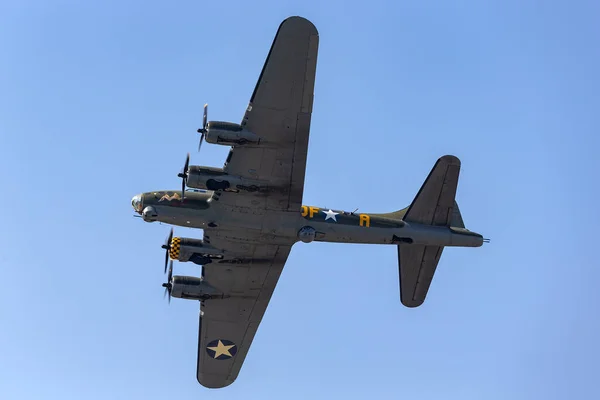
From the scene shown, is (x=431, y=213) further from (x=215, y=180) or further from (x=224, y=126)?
(x=224, y=126)

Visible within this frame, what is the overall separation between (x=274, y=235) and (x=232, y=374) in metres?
8.83

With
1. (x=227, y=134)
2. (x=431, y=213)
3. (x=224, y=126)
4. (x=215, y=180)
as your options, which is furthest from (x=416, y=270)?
(x=224, y=126)

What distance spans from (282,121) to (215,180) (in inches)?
138

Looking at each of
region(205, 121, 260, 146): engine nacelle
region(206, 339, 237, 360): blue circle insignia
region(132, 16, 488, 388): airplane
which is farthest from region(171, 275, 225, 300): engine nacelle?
region(205, 121, 260, 146): engine nacelle

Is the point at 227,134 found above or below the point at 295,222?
above

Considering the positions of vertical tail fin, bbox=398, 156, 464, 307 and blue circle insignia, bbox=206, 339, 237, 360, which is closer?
vertical tail fin, bbox=398, 156, 464, 307

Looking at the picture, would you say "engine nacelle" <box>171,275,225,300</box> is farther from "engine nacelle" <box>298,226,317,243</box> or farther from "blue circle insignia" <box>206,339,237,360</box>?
"engine nacelle" <box>298,226,317,243</box>

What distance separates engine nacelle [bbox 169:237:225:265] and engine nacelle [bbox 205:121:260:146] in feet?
18.9

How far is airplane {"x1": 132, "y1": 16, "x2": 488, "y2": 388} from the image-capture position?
29141 millimetres

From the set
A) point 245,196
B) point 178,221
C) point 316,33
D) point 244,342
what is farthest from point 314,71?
point 244,342

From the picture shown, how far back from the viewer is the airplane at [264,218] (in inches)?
1147

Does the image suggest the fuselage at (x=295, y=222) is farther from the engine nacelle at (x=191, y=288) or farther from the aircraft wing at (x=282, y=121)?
the engine nacelle at (x=191, y=288)

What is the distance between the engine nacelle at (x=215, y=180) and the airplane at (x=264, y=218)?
0.13ft

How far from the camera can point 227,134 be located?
96.7ft
